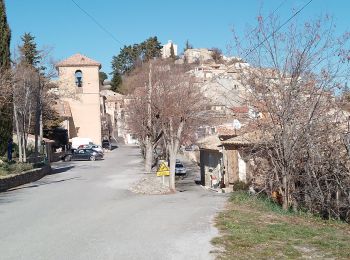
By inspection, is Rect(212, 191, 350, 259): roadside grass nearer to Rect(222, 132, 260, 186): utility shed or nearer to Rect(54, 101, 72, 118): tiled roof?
Rect(222, 132, 260, 186): utility shed

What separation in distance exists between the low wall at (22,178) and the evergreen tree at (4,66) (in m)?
2.94

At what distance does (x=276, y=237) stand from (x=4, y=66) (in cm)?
2382

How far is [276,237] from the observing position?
10039 millimetres

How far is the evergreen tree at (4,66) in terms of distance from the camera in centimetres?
2973

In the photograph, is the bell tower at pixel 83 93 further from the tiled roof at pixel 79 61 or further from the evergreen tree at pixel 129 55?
the evergreen tree at pixel 129 55

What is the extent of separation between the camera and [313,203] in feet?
54.5

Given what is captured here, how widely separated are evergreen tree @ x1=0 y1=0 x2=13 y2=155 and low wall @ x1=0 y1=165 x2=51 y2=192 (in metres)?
2.94

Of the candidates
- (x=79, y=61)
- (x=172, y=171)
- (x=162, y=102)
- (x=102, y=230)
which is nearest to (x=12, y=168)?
(x=172, y=171)

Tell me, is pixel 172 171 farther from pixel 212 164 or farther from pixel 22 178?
pixel 212 164

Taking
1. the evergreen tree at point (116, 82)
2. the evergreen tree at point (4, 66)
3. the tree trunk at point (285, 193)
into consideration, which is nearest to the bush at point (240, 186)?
the tree trunk at point (285, 193)

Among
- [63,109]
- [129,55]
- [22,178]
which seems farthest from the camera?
[129,55]

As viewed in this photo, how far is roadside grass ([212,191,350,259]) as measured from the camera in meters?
8.44

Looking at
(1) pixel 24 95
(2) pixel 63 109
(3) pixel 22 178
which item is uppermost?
(2) pixel 63 109

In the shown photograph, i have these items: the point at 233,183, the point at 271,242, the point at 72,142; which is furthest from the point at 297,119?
the point at 72,142
